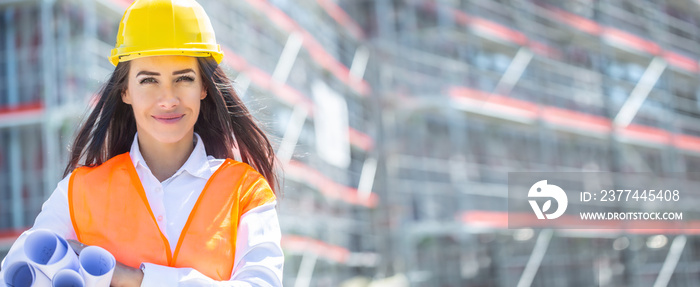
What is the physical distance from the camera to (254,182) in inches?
34.3


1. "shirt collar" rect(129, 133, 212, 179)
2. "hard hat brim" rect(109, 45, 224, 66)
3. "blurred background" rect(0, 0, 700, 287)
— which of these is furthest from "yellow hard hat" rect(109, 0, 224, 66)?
"blurred background" rect(0, 0, 700, 287)

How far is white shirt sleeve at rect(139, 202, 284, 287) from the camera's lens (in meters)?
0.76

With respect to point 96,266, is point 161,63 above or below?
above

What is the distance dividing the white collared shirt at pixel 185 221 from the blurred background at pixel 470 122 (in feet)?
29.8

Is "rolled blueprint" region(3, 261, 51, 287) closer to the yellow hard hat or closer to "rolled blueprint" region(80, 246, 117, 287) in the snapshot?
"rolled blueprint" region(80, 246, 117, 287)

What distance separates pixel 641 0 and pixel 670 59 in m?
1.07

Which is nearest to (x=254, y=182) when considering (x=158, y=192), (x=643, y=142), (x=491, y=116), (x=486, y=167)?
(x=158, y=192)

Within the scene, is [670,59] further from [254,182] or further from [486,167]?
[254,182]

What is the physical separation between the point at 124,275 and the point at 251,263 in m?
0.12

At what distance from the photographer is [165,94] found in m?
0.87

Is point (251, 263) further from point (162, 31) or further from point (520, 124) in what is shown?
point (520, 124)

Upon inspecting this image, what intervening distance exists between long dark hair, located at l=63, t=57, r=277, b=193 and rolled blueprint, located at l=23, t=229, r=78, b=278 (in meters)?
0.23

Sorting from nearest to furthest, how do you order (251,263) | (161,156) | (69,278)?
1. (69,278)
2. (251,263)
3. (161,156)

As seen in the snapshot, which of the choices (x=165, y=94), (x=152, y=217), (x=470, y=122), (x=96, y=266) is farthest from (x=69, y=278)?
(x=470, y=122)
